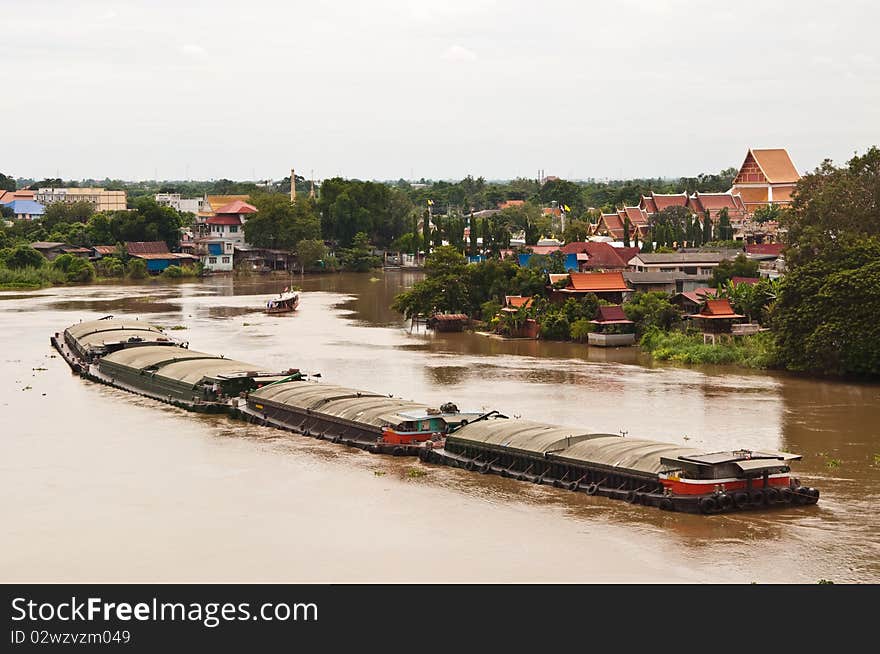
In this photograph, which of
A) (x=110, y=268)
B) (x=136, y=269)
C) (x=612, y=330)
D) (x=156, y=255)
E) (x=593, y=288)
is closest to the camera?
(x=612, y=330)

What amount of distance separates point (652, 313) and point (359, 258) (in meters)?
40.1

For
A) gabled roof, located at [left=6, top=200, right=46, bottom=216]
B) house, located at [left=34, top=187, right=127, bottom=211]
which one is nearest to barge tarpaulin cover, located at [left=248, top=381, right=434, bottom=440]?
gabled roof, located at [left=6, top=200, right=46, bottom=216]

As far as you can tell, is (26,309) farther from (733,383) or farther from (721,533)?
(721,533)

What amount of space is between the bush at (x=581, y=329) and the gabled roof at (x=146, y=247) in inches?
1581

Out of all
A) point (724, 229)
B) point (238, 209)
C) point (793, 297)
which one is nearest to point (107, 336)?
point (793, 297)

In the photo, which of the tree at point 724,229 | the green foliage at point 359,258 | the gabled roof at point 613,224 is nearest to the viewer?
the tree at point 724,229

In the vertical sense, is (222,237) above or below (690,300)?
above

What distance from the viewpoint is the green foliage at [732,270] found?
138 feet

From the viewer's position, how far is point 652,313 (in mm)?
37375

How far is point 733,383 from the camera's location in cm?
2969

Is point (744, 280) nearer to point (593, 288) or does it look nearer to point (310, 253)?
point (593, 288)

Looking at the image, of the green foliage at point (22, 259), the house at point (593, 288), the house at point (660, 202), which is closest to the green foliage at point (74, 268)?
the green foliage at point (22, 259)

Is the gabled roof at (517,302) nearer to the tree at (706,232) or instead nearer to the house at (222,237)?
the tree at (706,232)

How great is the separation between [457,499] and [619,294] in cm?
2307
